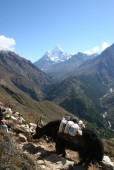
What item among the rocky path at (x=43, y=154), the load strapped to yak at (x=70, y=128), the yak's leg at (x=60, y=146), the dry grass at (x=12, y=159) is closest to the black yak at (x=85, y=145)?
the yak's leg at (x=60, y=146)

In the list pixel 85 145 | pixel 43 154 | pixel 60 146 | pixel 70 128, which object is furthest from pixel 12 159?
pixel 60 146

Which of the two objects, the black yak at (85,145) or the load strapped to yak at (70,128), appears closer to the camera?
the black yak at (85,145)

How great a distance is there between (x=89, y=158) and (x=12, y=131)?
4.12 meters

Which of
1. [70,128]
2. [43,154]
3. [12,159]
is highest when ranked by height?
[70,128]

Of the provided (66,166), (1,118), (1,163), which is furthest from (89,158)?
(1,163)

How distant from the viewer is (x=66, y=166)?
33.0ft

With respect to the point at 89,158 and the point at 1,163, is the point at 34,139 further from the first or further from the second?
the point at 1,163

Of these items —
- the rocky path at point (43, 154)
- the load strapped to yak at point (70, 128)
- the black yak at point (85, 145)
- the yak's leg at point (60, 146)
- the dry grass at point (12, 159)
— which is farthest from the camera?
the yak's leg at point (60, 146)

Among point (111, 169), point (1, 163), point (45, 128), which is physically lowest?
point (111, 169)

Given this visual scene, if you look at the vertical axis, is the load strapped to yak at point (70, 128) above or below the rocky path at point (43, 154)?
above

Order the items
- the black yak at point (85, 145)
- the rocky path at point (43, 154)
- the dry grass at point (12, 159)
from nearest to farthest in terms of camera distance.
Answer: the dry grass at point (12, 159)
the rocky path at point (43, 154)
the black yak at point (85, 145)

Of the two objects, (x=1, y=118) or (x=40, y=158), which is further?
(x=1, y=118)

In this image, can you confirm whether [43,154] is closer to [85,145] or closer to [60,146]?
[60,146]

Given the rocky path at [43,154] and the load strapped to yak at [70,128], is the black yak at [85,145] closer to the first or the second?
the load strapped to yak at [70,128]
